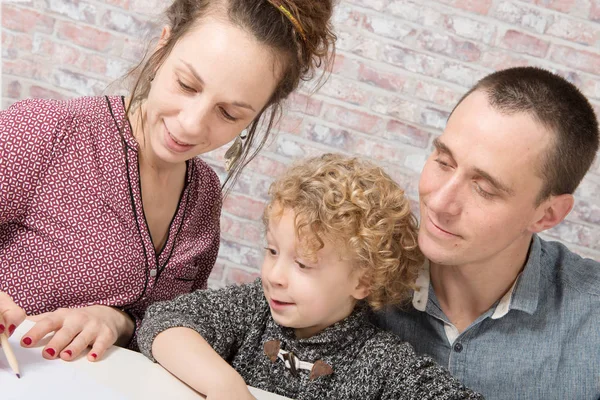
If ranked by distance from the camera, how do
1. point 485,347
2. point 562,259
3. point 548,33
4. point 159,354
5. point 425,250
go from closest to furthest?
point 159,354 < point 425,250 < point 485,347 < point 562,259 < point 548,33

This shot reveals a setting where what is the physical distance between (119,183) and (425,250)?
630 mm

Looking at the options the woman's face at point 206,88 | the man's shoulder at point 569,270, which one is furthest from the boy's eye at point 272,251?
the man's shoulder at point 569,270

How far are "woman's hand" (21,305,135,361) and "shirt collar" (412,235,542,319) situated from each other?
0.64 meters

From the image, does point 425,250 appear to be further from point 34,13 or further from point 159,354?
point 34,13

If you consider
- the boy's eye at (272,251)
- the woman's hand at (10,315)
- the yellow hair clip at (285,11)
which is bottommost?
the woman's hand at (10,315)

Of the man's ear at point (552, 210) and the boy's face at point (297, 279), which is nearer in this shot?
the boy's face at point (297, 279)

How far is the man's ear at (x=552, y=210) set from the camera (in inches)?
55.5

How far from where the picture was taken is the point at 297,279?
50.6 inches

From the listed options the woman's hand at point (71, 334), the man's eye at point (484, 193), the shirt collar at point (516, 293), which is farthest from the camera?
the shirt collar at point (516, 293)

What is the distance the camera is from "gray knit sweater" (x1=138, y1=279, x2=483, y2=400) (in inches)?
49.5

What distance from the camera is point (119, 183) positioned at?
1.41m

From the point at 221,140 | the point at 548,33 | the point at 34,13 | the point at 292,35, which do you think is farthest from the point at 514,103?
the point at 34,13

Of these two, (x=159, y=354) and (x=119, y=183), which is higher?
(x=119, y=183)

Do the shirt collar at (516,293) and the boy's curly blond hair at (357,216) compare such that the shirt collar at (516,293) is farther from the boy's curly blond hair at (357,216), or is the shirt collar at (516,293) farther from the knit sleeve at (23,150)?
the knit sleeve at (23,150)
